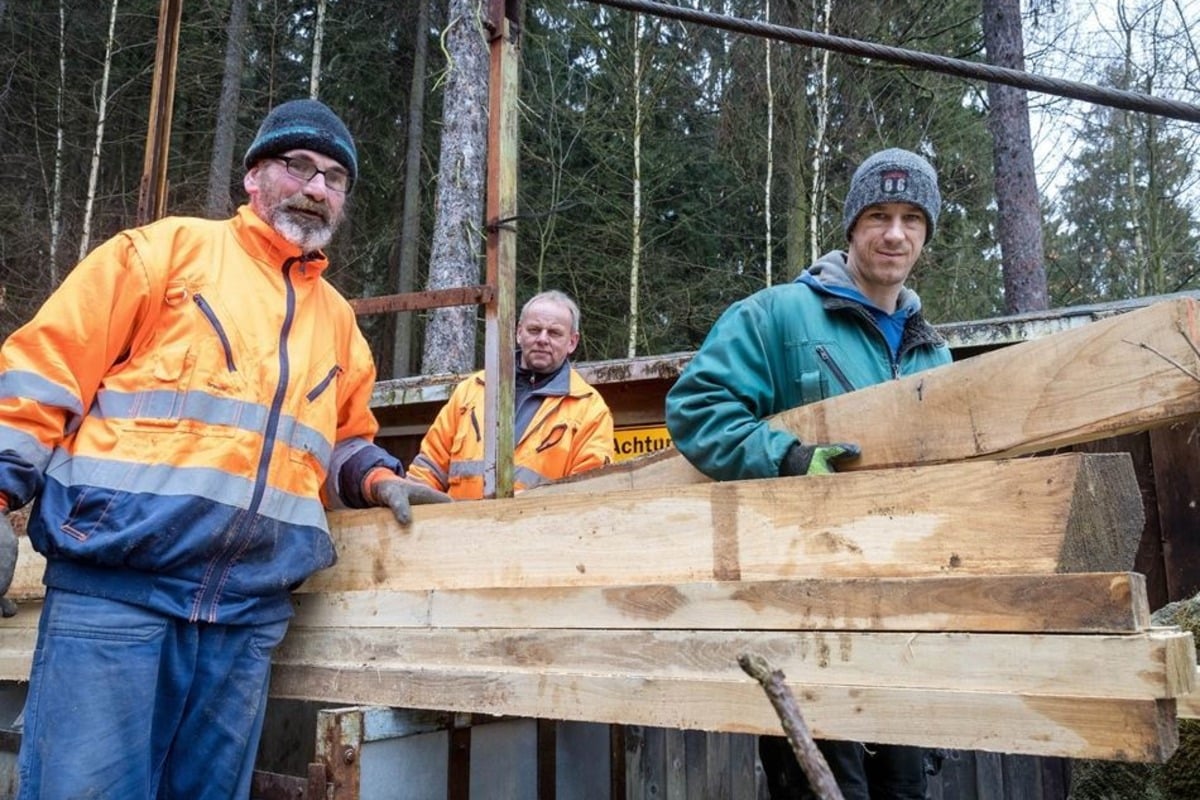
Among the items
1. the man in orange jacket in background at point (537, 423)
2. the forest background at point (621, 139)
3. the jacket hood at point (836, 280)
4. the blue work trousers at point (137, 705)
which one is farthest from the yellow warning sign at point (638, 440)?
the forest background at point (621, 139)

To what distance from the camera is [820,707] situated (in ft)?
5.52

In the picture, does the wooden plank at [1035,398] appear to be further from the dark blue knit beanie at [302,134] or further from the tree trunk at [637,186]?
the tree trunk at [637,186]

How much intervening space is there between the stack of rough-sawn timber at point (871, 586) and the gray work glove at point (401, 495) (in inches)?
2.0

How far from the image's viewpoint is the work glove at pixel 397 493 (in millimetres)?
2316

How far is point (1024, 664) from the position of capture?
5.05ft

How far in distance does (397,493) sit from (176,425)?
1.67 ft

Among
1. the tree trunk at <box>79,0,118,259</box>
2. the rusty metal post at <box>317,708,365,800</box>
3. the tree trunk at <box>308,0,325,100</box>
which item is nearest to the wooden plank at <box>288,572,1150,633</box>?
the rusty metal post at <box>317,708,365,800</box>

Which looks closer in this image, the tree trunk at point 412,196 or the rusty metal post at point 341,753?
the rusty metal post at point 341,753

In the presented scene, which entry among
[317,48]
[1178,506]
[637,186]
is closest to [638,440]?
[1178,506]

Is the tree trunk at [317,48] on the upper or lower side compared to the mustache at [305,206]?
upper

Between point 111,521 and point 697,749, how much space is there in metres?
3.09

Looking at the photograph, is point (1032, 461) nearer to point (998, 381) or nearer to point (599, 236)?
point (998, 381)

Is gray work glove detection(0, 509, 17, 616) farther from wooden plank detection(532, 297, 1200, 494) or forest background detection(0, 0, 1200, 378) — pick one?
forest background detection(0, 0, 1200, 378)

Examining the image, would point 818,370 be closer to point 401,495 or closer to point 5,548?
point 401,495
